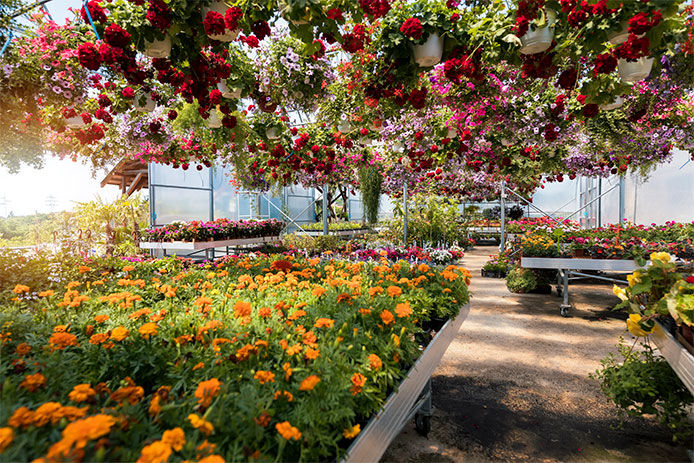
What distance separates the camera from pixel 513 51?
221 cm

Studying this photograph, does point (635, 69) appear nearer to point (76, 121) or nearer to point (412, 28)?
point (412, 28)

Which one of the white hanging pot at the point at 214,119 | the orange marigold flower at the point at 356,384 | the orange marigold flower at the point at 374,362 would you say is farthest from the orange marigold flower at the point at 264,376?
the white hanging pot at the point at 214,119

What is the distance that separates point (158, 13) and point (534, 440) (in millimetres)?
3191

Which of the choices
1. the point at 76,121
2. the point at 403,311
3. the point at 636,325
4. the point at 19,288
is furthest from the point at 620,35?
the point at 76,121

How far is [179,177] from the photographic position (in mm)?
8555

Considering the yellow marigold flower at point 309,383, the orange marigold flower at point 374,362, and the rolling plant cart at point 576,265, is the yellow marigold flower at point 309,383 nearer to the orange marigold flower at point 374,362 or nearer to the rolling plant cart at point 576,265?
the orange marigold flower at point 374,362

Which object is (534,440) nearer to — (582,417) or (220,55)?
(582,417)

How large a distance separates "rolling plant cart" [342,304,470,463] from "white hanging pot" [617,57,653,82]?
2040 mm

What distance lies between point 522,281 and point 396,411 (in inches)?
208

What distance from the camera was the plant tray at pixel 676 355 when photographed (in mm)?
1454

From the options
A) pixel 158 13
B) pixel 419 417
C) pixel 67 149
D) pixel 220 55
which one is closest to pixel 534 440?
pixel 419 417

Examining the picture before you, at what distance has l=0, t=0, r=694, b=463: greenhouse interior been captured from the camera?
0.86m

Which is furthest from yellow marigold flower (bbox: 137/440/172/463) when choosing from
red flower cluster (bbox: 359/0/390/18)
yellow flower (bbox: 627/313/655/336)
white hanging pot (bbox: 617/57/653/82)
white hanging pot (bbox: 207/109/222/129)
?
white hanging pot (bbox: 207/109/222/129)

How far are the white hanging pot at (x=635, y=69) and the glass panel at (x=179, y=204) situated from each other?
864cm
